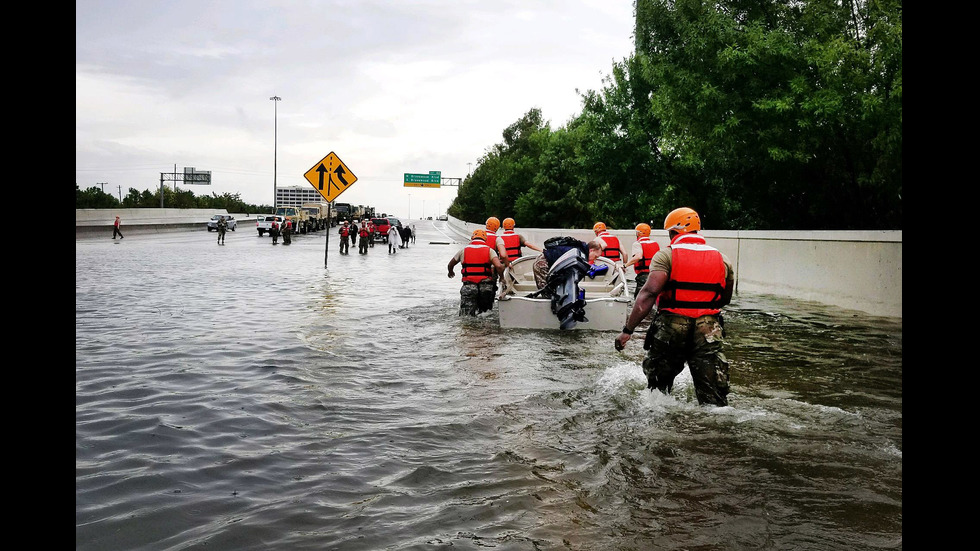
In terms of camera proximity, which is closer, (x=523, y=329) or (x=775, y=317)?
(x=523, y=329)

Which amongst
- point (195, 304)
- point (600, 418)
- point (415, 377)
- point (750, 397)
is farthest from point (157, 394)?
point (195, 304)

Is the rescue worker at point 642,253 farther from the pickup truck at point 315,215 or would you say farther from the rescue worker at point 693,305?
the pickup truck at point 315,215

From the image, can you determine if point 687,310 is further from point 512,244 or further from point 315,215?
point 315,215

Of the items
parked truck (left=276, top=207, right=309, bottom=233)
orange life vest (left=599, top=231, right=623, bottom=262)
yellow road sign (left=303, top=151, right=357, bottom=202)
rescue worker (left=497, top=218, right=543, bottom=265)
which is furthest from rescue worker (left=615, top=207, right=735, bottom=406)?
parked truck (left=276, top=207, right=309, bottom=233)

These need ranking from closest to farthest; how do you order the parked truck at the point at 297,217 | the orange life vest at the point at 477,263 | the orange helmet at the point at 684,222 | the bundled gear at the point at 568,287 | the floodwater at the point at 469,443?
the floodwater at the point at 469,443 → the orange helmet at the point at 684,222 → the bundled gear at the point at 568,287 → the orange life vest at the point at 477,263 → the parked truck at the point at 297,217

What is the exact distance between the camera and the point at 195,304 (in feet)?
53.2

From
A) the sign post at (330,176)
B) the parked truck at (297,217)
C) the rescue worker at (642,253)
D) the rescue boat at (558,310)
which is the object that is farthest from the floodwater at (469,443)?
the parked truck at (297,217)

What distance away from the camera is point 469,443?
638 centimetres

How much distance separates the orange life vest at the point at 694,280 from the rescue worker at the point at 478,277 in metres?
7.30

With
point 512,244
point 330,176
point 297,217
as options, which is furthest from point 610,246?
point 297,217

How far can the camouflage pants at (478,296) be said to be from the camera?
1444 cm

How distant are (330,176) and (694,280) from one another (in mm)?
21582
